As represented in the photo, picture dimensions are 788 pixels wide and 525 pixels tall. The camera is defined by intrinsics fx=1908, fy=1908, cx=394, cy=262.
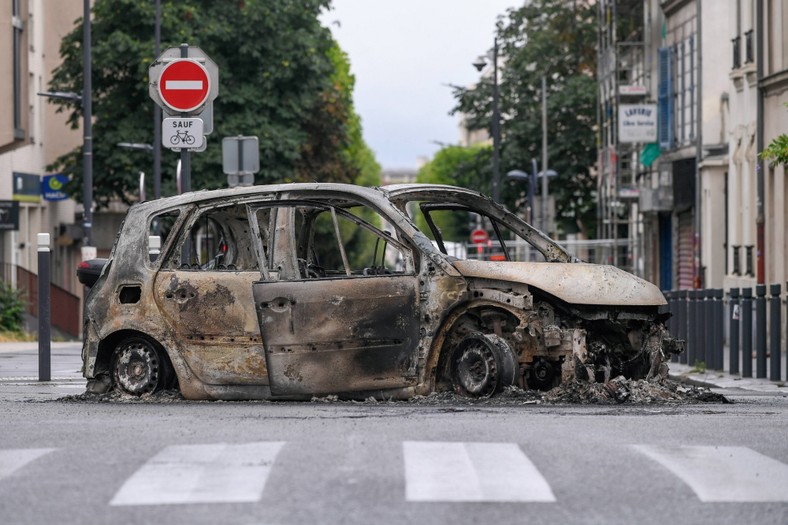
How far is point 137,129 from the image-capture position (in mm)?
54500

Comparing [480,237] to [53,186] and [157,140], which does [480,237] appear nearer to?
[53,186]

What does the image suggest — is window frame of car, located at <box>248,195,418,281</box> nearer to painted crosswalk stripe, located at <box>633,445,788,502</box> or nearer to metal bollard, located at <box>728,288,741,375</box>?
painted crosswalk stripe, located at <box>633,445,788,502</box>

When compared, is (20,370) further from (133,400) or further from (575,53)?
(575,53)

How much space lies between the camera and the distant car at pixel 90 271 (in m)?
15.9

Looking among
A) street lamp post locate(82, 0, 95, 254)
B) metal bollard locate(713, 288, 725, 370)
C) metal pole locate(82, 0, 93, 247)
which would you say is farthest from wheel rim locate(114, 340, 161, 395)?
metal pole locate(82, 0, 93, 247)

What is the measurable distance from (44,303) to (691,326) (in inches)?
449

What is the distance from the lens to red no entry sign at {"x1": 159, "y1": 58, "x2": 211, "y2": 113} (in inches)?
755

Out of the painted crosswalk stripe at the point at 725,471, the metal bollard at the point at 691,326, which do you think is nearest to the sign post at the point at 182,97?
the metal bollard at the point at 691,326

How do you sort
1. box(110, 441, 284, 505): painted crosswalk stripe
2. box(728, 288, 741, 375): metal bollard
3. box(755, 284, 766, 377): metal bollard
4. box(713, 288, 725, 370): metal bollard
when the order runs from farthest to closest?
box(713, 288, 725, 370): metal bollard < box(728, 288, 741, 375): metal bollard < box(755, 284, 766, 377): metal bollard < box(110, 441, 284, 505): painted crosswalk stripe

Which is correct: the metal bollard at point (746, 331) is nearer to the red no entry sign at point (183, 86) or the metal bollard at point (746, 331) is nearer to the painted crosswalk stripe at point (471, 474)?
the red no entry sign at point (183, 86)

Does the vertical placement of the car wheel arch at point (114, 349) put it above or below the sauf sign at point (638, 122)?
below

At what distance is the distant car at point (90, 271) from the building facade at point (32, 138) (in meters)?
23.9

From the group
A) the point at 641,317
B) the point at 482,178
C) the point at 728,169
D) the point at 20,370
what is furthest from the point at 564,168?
the point at 641,317

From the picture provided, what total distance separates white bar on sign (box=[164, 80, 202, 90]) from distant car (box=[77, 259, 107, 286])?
3.54 m
